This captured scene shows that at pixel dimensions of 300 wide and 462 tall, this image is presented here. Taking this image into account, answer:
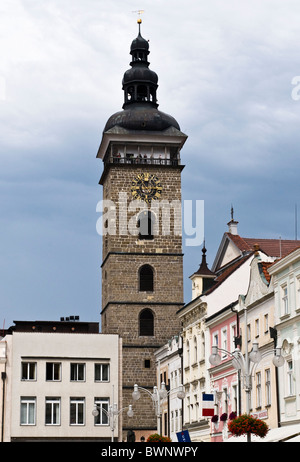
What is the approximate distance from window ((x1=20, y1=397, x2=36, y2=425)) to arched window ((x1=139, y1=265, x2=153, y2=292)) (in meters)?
14.6

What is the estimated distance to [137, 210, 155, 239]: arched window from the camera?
85.1 m

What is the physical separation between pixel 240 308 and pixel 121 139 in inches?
1485

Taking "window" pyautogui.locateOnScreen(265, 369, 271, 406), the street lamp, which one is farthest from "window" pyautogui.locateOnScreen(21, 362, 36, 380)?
"window" pyautogui.locateOnScreen(265, 369, 271, 406)

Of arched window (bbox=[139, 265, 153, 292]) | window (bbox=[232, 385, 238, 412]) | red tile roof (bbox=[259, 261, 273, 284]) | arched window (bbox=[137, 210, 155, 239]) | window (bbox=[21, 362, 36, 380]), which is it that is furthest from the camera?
arched window (bbox=[137, 210, 155, 239])

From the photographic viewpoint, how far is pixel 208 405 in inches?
2215

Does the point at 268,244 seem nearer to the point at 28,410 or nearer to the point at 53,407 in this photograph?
the point at 53,407

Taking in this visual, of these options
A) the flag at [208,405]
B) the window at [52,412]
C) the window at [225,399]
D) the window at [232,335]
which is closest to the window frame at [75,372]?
the window at [52,412]

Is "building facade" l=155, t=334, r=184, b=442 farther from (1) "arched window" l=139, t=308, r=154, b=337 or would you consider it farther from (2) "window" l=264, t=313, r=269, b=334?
(2) "window" l=264, t=313, r=269, b=334

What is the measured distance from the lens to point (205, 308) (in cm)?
5994

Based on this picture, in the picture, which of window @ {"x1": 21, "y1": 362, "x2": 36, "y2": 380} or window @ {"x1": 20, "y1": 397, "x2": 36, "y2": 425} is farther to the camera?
window @ {"x1": 21, "y1": 362, "x2": 36, "y2": 380}

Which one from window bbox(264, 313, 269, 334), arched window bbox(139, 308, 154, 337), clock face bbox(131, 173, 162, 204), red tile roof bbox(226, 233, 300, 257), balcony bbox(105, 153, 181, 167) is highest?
balcony bbox(105, 153, 181, 167)

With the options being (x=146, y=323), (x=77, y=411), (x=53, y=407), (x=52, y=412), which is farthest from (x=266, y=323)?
(x=146, y=323)

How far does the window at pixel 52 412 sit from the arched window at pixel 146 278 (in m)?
13.7

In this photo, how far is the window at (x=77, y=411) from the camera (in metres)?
75.2
